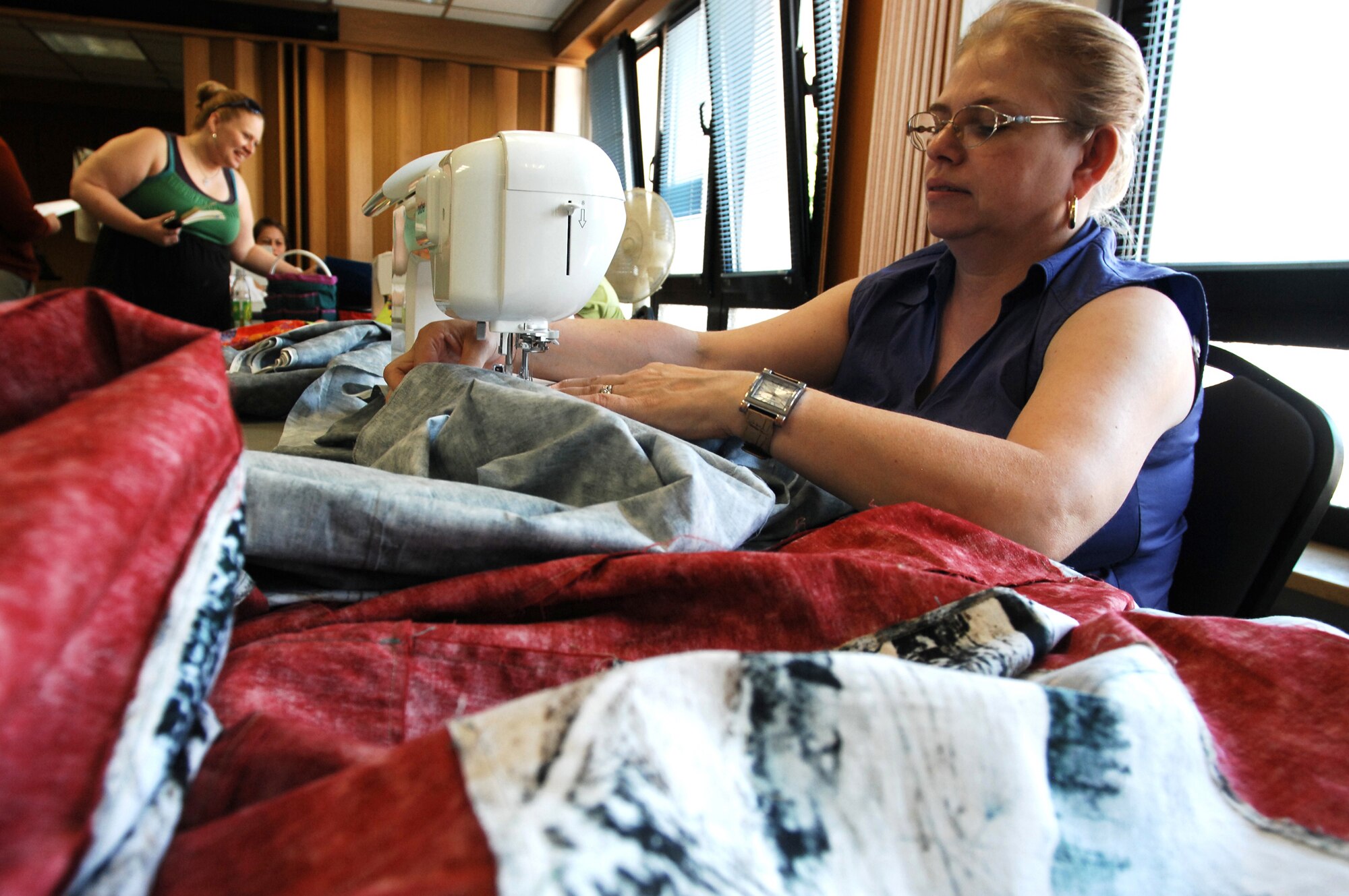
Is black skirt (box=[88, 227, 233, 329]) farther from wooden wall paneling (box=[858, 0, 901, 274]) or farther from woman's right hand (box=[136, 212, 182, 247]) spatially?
wooden wall paneling (box=[858, 0, 901, 274])

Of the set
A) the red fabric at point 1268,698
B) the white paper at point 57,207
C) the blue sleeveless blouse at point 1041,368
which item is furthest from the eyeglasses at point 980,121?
the white paper at point 57,207

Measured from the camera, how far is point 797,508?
0.97 metres

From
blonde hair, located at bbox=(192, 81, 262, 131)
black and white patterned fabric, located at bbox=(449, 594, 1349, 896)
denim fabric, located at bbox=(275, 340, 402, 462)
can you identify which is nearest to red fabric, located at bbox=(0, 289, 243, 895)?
black and white patterned fabric, located at bbox=(449, 594, 1349, 896)

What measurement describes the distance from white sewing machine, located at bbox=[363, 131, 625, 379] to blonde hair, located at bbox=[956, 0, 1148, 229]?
64 centimetres

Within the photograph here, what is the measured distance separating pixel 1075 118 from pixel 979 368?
387 mm

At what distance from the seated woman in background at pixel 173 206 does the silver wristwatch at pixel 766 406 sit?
3052 mm

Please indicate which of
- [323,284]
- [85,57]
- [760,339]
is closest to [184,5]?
[85,57]

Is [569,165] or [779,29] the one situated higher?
[779,29]

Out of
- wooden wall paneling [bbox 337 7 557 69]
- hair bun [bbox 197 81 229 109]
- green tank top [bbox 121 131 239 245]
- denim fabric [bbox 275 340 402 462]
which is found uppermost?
wooden wall paneling [bbox 337 7 557 69]

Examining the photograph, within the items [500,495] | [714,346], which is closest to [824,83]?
[714,346]

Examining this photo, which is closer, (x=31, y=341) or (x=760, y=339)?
(x=31, y=341)

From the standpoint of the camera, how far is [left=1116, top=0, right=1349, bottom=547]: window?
6.33 feet

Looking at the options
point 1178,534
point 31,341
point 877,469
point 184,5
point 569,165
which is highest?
point 184,5

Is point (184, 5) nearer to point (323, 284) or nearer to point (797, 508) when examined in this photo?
point (323, 284)
